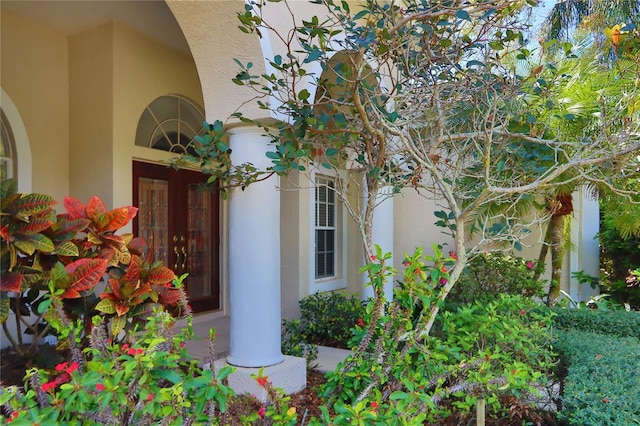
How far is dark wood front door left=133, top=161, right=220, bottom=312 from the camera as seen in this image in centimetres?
719

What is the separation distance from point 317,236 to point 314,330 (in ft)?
7.55

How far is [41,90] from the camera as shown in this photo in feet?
21.2

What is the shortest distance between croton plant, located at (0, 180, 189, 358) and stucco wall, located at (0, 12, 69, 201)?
286cm

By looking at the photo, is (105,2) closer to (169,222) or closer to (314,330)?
(169,222)

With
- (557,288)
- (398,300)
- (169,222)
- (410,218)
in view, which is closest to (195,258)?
(169,222)

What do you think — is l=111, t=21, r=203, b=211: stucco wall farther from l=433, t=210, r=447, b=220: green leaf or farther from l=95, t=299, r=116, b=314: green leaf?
l=433, t=210, r=447, b=220: green leaf

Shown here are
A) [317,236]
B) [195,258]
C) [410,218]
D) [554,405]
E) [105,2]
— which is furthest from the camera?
[410,218]

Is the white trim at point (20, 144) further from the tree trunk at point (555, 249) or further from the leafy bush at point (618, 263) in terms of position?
the leafy bush at point (618, 263)

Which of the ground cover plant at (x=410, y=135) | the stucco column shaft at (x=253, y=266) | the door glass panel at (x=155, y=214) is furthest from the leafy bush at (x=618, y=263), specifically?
the door glass panel at (x=155, y=214)

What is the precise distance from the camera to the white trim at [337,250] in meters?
8.20

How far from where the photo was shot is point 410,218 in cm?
998

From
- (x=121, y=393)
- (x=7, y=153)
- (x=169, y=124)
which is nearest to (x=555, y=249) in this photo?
(x=169, y=124)

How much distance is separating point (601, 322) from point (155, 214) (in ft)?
21.5

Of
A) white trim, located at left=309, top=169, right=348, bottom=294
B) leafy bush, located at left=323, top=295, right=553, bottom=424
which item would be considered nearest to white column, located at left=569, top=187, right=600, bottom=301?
white trim, located at left=309, top=169, right=348, bottom=294
